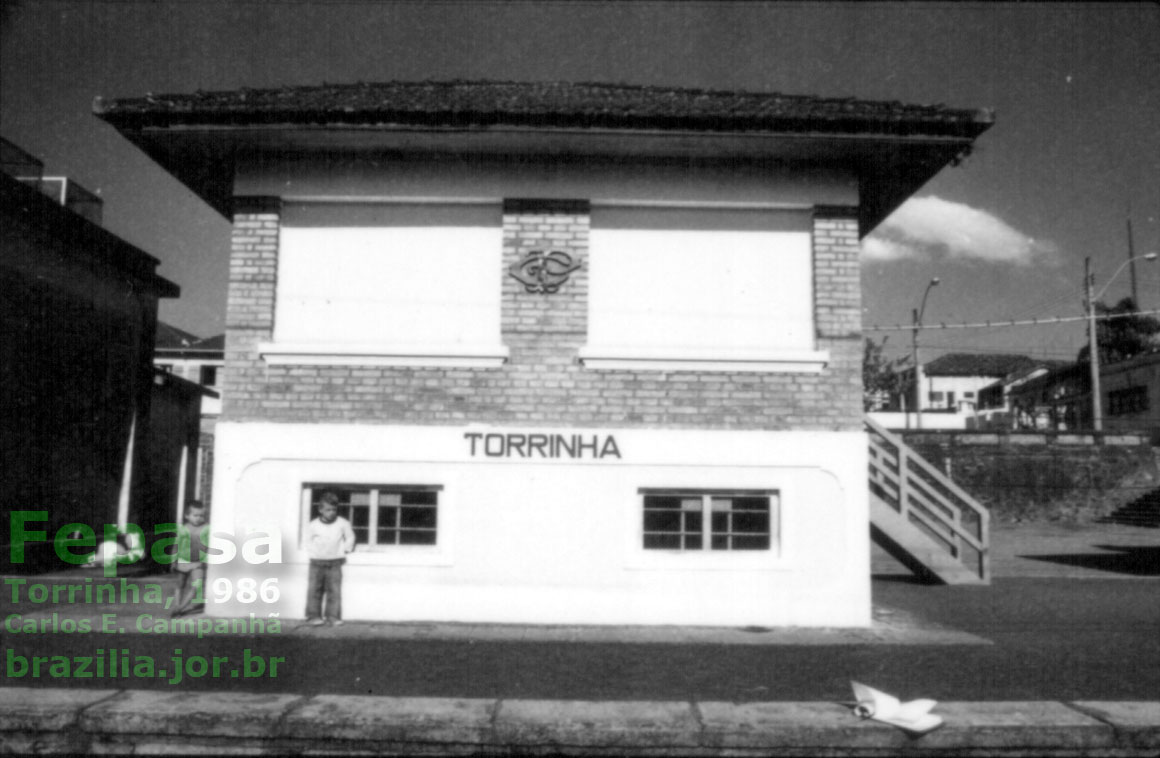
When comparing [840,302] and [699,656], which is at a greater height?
[840,302]

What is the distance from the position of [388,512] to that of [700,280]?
12.8 feet

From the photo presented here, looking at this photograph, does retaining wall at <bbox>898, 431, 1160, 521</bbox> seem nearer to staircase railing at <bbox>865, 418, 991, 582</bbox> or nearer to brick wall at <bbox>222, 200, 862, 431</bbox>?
staircase railing at <bbox>865, 418, 991, 582</bbox>

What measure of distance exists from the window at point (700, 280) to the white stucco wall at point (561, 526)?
40.8 inches

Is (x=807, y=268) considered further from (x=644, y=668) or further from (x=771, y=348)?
(x=644, y=668)

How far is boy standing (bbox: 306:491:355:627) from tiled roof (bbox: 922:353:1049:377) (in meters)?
76.1

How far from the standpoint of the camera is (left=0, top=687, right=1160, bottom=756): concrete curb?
527 centimetres

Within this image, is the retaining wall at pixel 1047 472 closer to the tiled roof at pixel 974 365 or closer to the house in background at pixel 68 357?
→ the house in background at pixel 68 357

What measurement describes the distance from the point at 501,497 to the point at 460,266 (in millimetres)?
2386

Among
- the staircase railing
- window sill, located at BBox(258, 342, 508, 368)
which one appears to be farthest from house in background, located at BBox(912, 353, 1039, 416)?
window sill, located at BBox(258, 342, 508, 368)

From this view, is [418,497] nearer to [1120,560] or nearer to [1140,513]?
[1120,560]

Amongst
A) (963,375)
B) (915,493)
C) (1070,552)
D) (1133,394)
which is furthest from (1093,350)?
(963,375)

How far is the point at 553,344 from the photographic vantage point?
373 inches

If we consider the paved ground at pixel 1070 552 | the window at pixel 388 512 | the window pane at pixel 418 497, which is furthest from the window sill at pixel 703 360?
the paved ground at pixel 1070 552

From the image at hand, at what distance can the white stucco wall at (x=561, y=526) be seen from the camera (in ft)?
30.2
